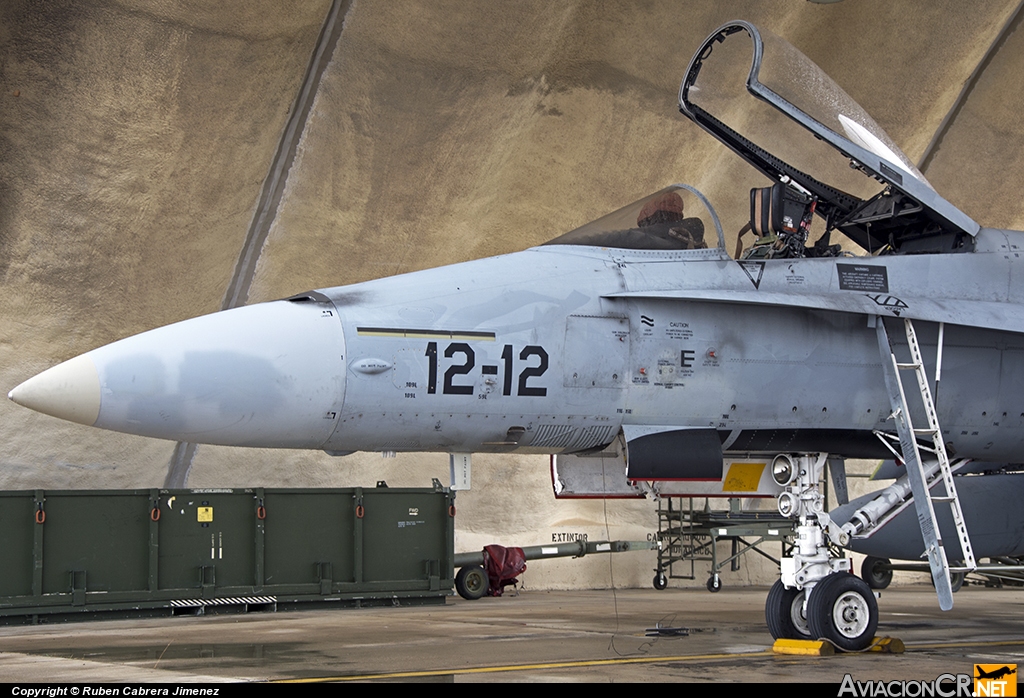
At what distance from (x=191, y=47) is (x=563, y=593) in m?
8.49

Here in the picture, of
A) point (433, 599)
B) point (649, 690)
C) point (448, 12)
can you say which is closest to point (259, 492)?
point (433, 599)

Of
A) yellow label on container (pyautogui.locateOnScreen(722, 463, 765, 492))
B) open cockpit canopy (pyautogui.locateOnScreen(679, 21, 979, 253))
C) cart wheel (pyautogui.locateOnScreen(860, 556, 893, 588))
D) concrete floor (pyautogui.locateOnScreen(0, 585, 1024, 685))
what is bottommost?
cart wheel (pyautogui.locateOnScreen(860, 556, 893, 588))

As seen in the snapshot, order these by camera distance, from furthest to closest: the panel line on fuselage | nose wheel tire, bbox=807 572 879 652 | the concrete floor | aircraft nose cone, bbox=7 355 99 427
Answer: nose wheel tire, bbox=807 572 879 652
the panel line on fuselage
the concrete floor
aircraft nose cone, bbox=7 355 99 427

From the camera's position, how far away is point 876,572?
15.4m

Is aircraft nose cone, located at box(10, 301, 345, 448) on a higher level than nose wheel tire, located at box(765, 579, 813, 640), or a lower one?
higher

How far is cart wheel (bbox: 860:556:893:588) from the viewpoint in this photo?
15.1 metres

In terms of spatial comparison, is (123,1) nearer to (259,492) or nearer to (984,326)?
(259,492)

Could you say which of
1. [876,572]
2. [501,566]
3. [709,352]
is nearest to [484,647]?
[709,352]

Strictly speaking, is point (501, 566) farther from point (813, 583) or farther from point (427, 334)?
point (427, 334)

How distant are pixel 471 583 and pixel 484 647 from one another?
6277mm

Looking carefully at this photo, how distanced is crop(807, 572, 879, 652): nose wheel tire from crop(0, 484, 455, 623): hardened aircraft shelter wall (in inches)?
244

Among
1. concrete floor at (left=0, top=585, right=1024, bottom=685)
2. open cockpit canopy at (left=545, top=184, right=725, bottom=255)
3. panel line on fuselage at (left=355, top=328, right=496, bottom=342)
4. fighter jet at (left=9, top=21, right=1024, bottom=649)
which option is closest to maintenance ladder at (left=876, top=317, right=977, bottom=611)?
fighter jet at (left=9, top=21, right=1024, bottom=649)

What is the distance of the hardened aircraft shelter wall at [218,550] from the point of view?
1006 cm

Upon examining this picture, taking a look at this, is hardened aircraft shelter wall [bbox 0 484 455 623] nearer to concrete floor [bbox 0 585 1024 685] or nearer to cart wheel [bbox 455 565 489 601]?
concrete floor [bbox 0 585 1024 685]
